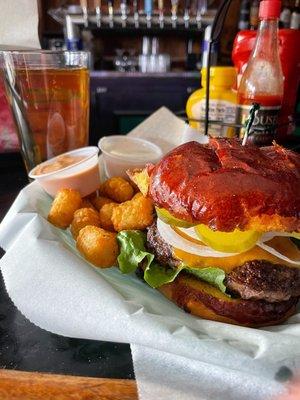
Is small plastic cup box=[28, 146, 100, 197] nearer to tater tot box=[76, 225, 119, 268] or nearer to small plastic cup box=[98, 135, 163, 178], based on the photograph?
small plastic cup box=[98, 135, 163, 178]

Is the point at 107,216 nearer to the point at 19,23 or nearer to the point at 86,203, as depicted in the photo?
the point at 86,203

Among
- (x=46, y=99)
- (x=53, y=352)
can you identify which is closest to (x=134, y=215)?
(x=53, y=352)

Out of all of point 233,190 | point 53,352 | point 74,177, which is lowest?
point 53,352

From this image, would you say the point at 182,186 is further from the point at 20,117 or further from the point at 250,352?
the point at 20,117

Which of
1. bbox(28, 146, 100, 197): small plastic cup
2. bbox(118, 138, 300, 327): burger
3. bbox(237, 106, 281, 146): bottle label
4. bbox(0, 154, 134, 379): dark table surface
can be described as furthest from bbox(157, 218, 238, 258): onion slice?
bbox(237, 106, 281, 146): bottle label

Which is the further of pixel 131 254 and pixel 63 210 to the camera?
pixel 63 210

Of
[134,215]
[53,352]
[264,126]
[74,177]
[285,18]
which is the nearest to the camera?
[53,352]

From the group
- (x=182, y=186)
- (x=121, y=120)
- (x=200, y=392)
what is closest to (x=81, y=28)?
(x=121, y=120)
